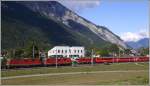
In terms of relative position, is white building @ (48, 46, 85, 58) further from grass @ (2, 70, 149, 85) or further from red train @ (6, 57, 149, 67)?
grass @ (2, 70, 149, 85)

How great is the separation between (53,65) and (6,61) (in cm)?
1420

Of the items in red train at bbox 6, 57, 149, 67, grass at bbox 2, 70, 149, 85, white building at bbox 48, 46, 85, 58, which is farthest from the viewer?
white building at bbox 48, 46, 85, 58

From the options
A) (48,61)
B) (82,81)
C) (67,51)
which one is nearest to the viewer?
(82,81)

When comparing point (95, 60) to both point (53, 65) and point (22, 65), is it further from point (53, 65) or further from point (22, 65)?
point (22, 65)

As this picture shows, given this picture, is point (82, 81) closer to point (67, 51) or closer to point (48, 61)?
point (48, 61)

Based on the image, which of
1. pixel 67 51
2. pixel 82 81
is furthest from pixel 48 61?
pixel 67 51

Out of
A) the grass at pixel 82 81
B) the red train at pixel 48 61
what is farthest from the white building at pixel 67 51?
the grass at pixel 82 81

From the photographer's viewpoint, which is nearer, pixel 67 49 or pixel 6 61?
pixel 6 61

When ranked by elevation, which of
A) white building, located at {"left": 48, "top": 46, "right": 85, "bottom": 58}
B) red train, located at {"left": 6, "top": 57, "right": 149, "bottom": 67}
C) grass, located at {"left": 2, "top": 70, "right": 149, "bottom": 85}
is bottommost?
grass, located at {"left": 2, "top": 70, "right": 149, "bottom": 85}

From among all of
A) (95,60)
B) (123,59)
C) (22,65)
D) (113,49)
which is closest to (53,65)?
(22,65)

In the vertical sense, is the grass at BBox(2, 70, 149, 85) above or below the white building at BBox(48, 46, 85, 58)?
below

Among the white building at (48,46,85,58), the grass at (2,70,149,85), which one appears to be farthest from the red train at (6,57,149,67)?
the white building at (48,46,85,58)

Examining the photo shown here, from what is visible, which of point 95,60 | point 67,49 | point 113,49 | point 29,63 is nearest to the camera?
point 29,63

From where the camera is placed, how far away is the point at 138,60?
114125 mm
